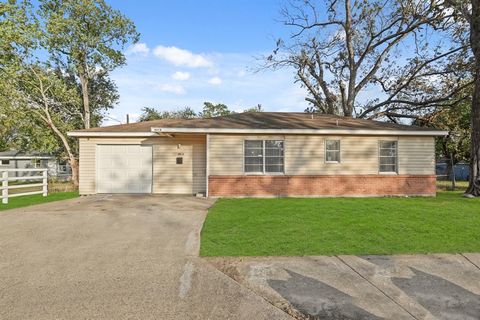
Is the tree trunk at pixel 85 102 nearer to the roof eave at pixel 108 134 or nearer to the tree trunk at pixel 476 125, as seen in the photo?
the roof eave at pixel 108 134

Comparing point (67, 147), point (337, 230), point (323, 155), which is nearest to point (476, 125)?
point (323, 155)

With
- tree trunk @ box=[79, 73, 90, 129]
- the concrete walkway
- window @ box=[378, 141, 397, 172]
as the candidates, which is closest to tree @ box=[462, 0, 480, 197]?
window @ box=[378, 141, 397, 172]

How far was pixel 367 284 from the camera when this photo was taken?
4.14 meters

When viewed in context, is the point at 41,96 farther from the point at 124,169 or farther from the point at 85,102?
the point at 124,169

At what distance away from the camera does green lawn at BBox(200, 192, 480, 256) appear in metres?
5.44

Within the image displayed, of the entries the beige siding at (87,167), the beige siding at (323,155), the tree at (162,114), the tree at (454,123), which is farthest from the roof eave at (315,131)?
the tree at (162,114)

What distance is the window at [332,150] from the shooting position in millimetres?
13039

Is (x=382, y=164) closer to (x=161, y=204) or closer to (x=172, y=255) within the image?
(x=161, y=204)

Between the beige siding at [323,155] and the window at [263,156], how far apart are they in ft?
0.72

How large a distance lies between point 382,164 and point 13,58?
21.9 metres

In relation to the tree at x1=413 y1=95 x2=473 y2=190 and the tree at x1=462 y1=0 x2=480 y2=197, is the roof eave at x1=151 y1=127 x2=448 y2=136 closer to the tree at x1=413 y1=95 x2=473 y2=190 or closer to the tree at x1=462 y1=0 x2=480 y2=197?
the tree at x1=462 y1=0 x2=480 y2=197

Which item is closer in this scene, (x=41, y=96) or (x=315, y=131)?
(x=315, y=131)

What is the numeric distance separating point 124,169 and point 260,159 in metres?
5.95

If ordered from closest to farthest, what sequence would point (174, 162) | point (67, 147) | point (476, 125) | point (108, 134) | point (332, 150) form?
point (332, 150) → point (476, 125) → point (108, 134) → point (174, 162) → point (67, 147)
